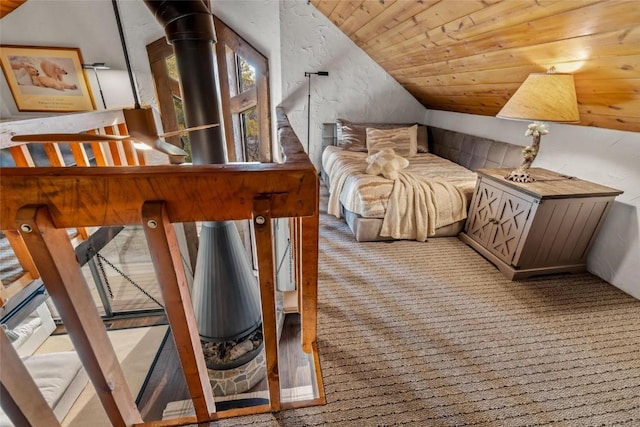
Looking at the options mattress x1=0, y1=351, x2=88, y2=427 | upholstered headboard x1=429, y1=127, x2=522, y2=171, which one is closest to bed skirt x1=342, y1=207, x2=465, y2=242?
A: upholstered headboard x1=429, y1=127, x2=522, y2=171

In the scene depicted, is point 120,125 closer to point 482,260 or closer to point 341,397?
point 341,397

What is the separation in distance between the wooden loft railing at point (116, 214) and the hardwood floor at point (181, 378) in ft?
3.06

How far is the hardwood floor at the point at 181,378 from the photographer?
1569mm

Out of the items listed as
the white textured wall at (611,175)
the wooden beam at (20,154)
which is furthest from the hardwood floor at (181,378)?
the white textured wall at (611,175)

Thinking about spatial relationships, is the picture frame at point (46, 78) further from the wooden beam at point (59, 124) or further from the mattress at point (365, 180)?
the mattress at point (365, 180)

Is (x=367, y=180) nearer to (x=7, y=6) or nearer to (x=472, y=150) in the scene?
(x=472, y=150)

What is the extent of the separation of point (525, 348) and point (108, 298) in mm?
3516

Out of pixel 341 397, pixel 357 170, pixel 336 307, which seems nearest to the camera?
pixel 341 397

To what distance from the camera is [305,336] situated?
1265 millimetres

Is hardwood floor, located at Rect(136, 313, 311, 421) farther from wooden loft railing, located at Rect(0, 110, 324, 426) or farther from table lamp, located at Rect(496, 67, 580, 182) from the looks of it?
table lamp, located at Rect(496, 67, 580, 182)

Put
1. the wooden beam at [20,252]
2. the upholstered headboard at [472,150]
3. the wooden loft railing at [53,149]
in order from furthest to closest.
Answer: the upholstered headboard at [472,150]
the wooden beam at [20,252]
the wooden loft railing at [53,149]

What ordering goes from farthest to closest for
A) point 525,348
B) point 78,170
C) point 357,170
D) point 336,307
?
point 357,170, point 336,307, point 525,348, point 78,170

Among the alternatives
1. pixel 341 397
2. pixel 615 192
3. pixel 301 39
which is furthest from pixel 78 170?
pixel 301 39

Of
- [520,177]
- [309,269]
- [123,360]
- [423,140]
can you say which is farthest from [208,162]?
A: [423,140]
